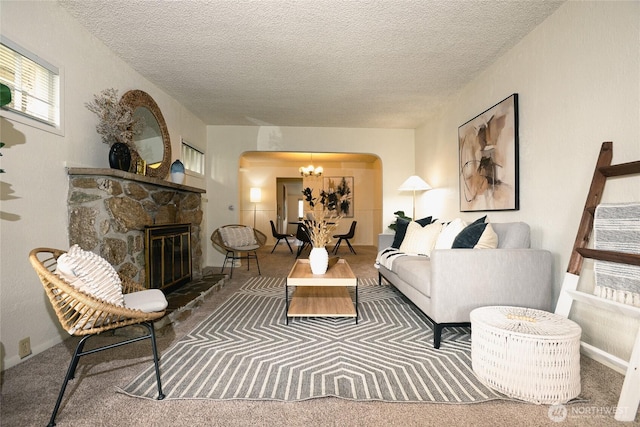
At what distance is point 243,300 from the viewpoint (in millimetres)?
3527

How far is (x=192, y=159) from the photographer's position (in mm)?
5156

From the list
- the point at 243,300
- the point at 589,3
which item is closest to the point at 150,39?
the point at 243,300

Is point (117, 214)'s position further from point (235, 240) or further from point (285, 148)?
point (285, 148)

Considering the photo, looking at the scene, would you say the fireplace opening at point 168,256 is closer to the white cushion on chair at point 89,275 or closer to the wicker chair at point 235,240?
the wicker chair at point 235,240

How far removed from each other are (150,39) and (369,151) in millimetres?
3891

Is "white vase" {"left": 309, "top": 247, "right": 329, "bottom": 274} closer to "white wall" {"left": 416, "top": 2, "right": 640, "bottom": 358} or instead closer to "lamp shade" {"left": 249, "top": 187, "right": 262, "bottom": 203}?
"white wall" {"left": 416, "top": 2, "right": 640, "bottom": 358}

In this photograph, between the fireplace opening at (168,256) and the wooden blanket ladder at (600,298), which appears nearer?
the wooden blanket ladder at (600,298)

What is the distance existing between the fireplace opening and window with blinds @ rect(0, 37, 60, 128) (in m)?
1.26

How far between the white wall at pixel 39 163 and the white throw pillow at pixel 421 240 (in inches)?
129

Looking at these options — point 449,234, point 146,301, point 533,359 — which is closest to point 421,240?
point 449,234

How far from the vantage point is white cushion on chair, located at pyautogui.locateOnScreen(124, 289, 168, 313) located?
1739 mm

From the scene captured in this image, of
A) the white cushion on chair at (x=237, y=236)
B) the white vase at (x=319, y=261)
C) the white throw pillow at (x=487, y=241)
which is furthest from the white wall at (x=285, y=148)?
the white throw pillow at (x=487, y=241)

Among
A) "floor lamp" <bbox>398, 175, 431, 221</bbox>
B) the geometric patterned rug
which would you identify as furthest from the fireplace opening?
"floor lamp" <bbox>398, 175, 431, 221</bbox>

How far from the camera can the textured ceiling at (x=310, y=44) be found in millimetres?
2410
